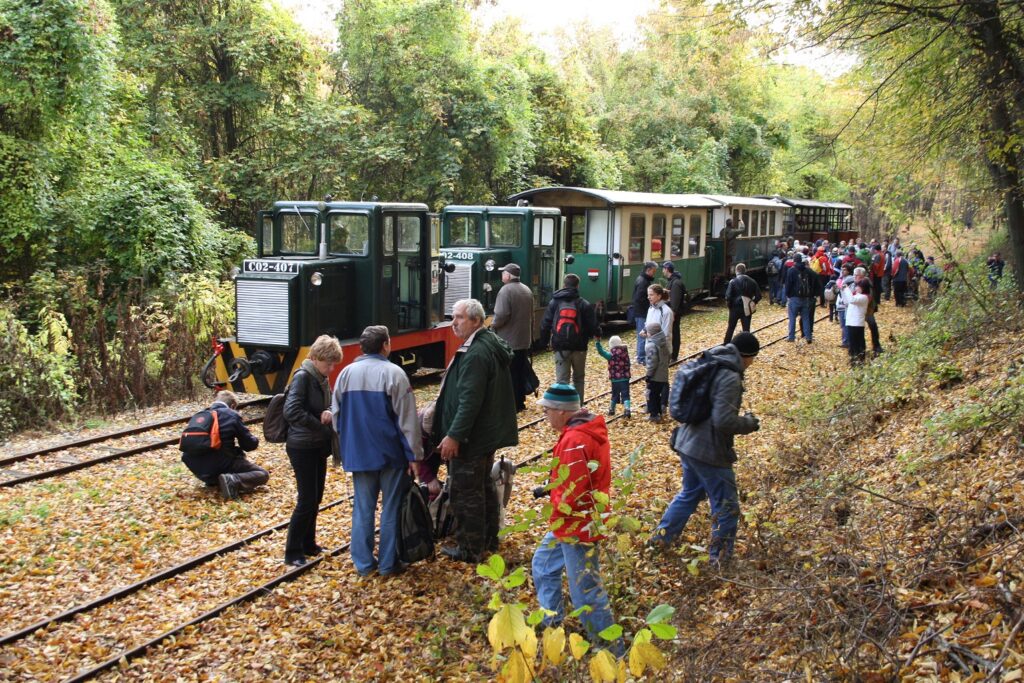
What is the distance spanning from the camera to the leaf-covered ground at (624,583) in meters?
4.43

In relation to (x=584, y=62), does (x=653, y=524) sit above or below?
below

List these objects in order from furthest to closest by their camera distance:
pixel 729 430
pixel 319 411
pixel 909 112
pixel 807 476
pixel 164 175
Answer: pixel 164 175
pixel 909 112
pixel 807 476
pixel 319 411
pixel 729 430

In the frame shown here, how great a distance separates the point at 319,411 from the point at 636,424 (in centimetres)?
528

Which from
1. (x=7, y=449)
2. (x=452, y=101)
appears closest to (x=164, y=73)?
(x=452, y=101)

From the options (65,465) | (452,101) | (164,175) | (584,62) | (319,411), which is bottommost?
(65,465)

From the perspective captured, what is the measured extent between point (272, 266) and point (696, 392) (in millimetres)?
6949

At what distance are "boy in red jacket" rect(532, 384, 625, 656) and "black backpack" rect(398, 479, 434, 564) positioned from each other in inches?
62.0

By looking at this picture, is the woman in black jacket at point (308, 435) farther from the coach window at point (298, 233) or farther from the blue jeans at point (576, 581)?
the coach window at point (298, 233)

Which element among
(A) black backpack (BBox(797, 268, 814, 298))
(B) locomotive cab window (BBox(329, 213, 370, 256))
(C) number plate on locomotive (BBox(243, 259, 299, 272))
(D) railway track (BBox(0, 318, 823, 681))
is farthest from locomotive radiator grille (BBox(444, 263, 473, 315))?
(D) railway track (BBox(0, 318, 823, 681))

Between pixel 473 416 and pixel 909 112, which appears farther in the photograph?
pixel 909 112

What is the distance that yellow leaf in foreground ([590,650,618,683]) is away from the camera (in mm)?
3137

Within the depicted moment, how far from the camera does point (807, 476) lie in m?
7.95

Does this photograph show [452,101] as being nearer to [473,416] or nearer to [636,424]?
[636,424]

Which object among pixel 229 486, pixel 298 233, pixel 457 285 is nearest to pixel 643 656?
pixel 229 486
